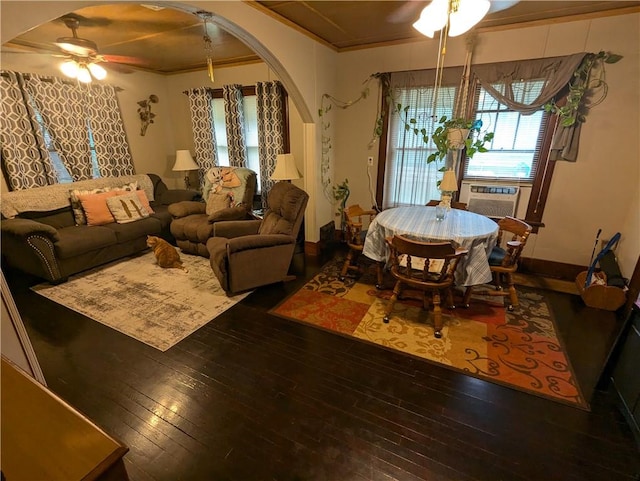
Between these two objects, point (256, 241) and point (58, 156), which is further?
point (58, 156)

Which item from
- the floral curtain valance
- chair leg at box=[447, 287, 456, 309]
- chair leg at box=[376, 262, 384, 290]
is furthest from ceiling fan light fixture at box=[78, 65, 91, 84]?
Result: chair leg at box=[447, 287, 456, 309]

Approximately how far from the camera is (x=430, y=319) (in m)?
2.70

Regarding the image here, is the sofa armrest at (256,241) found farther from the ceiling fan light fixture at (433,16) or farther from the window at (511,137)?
the window at (511,137)

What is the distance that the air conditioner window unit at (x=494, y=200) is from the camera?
355 centimetres

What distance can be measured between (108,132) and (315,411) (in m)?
4.88

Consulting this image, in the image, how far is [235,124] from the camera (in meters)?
4.73

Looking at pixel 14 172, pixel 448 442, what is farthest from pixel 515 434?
pixel 14 172

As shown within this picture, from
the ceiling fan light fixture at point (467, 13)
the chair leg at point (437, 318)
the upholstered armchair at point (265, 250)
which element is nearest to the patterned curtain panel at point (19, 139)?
the upholstered armchair at point (265, 250)

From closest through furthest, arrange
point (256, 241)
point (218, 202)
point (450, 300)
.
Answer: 1. point (450, 300)
2. point (256, 241)
3. point (218, 202)

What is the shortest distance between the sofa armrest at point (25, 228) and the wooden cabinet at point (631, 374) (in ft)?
15.7

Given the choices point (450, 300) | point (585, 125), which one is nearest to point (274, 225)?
point (450, 300)

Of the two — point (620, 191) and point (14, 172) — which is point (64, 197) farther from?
point (620, 191)

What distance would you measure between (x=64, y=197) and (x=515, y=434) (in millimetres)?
5029

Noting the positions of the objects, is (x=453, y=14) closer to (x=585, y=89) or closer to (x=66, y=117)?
(x=585, y=89)
